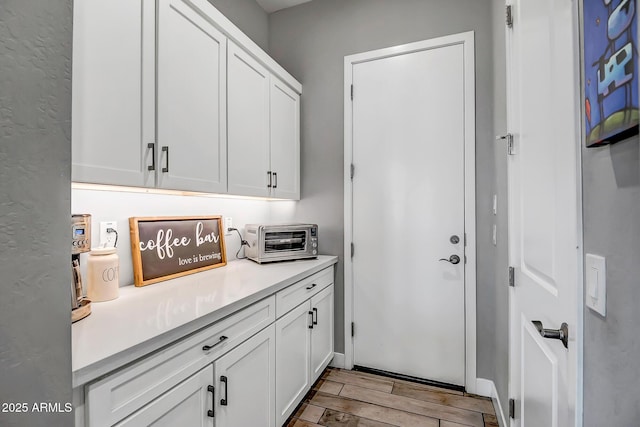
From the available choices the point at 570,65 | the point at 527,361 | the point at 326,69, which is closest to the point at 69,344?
the point at 570,65

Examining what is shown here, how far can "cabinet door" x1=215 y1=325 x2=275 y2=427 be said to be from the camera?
3.98ft

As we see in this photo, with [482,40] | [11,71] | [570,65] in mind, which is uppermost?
[482,40]

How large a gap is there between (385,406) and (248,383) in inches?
40.0

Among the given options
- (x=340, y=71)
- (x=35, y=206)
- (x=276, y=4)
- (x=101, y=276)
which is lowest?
(x=101, y=276)

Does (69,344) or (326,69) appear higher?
(326,69)

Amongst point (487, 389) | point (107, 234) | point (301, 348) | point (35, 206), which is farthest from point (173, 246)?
point (487, 389)

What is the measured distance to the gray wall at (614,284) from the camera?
1.70ft

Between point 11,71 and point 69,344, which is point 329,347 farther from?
point 11,71

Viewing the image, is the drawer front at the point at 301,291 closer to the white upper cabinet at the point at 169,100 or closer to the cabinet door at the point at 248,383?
the cabinet door at the point at 248,383

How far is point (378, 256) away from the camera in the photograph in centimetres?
233

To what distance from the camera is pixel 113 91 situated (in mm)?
1153

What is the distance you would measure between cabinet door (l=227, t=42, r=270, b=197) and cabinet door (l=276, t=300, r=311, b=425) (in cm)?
80

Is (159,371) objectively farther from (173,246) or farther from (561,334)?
(561,334)

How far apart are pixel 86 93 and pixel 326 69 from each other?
1.83 m
